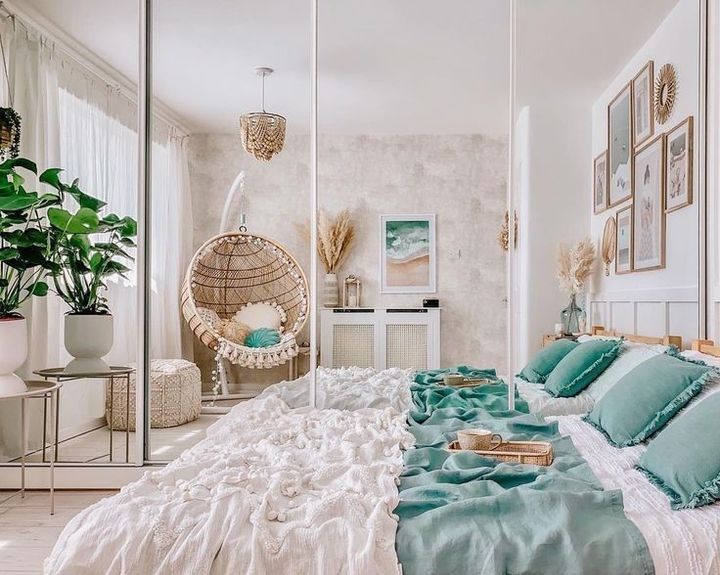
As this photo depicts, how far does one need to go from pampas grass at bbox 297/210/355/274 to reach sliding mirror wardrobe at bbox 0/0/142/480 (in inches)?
39.4

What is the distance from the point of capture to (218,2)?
3350 millimetres

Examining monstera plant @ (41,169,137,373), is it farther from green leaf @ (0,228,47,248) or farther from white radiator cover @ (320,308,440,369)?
white radiator cover @ (320,308,440,369)

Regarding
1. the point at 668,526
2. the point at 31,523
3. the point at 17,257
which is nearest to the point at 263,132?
the point at 17,257

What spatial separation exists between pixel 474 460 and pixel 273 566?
710mm

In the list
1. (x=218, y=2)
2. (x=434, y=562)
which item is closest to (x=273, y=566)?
(x=434, y=562)

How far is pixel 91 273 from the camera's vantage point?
3516 millimetres

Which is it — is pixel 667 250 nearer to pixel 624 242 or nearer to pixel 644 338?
pixel 624 242

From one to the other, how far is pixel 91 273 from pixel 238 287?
0.82 meters

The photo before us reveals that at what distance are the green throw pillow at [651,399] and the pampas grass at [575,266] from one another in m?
0.89

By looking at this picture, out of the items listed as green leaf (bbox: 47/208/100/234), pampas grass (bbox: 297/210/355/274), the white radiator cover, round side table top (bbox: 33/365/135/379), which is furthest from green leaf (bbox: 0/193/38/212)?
the white radiator cover

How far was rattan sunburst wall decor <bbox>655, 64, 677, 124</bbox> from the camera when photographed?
3271mm

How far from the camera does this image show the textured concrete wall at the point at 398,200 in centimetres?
327

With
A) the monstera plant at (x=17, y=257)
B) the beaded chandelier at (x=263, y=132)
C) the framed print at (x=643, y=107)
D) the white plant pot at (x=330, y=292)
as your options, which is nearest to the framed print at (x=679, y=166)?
the framed print at (x=643, y=107)

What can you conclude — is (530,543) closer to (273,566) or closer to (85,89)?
(273,566)
